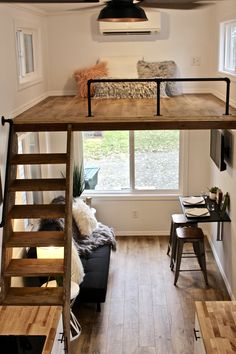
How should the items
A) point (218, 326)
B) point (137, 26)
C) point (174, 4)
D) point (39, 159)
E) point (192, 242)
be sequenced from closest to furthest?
point (218, 326)
point (39, 159)
point (192, 242)
point (174, 4)
point (137, 26)

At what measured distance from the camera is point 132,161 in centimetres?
710

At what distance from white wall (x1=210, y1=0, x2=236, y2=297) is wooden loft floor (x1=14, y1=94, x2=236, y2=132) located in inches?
27.3

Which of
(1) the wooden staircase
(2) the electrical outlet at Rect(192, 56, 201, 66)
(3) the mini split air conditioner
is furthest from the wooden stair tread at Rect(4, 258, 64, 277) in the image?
(2) the electrical outlet at Rect(192, 56, 201, 66)

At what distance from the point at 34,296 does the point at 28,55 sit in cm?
322

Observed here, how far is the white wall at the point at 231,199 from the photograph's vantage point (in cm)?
528

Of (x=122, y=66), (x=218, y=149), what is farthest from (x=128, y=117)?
(x=122, y=66)

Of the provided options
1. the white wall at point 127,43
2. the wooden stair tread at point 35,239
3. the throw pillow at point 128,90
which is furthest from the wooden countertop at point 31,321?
the white wall at point 127,43

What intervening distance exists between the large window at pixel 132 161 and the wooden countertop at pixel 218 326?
3.89 meters

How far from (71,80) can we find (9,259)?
351 cm

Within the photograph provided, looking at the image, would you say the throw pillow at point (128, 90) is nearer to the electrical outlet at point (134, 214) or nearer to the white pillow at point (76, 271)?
the electrical outlet at point (134, 214)

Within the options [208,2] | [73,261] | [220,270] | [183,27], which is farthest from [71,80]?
[220,270]

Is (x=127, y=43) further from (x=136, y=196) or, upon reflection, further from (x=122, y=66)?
(x=136, y=196)

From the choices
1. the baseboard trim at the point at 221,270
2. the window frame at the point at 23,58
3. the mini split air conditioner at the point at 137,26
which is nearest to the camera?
the window frame at the point at 23,58

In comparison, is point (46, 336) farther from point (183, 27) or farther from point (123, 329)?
point (183, 27)
